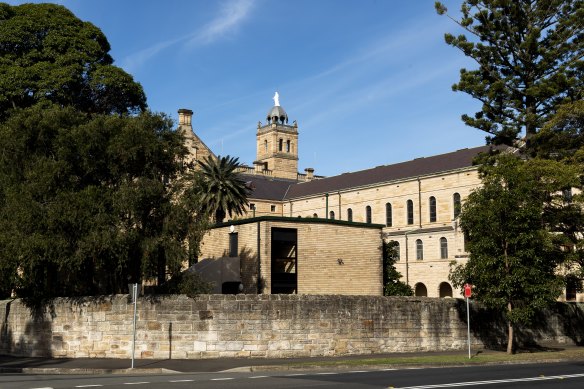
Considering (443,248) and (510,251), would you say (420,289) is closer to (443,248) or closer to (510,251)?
(443,248)

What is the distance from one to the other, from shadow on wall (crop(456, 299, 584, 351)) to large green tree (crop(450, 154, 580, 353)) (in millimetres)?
2002

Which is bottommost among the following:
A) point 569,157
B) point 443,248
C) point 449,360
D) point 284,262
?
point 449,360

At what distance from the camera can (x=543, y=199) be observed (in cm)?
3117

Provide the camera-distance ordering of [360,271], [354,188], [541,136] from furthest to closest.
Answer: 1. [354,188]
2. [360,271]
3. [541,136]

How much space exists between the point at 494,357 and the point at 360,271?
14.5m

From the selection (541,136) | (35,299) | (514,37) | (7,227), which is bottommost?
(35,299)

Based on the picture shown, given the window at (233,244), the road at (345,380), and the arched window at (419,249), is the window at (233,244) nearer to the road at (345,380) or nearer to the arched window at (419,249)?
the road at (345,380)

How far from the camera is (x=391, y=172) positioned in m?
83.1

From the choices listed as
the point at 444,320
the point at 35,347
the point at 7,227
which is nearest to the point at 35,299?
the point at 35,347

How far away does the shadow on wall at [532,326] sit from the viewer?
2945 cm

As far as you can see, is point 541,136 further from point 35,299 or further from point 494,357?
point 35,299

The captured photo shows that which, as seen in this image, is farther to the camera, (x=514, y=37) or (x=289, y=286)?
(x=514, y=37)

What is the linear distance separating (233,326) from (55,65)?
21.8 m

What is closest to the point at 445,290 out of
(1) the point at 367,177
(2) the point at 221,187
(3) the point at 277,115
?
(1) the point at 367,177
